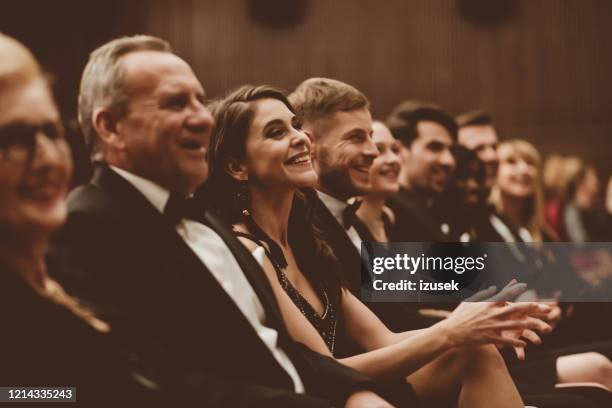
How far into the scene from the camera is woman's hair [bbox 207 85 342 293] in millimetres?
1942

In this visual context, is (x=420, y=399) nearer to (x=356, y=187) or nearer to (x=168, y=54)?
(x=356, y=187)

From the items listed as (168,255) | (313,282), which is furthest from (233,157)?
(168,255)

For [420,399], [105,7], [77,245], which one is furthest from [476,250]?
[105,7]

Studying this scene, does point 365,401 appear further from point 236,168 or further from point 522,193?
point 522,193

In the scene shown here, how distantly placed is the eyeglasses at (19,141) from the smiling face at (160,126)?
33cm

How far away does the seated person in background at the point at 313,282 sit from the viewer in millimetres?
1851

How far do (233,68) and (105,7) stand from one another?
1.38 m

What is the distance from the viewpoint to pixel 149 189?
1437mm

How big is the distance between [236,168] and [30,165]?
86cm

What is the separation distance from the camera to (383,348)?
73.7 inches

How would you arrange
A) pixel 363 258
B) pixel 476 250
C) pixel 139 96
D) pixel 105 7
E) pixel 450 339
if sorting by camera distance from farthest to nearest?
pixel 105 7
pixel 476 250
pixel 363 258
pixel 450 339
pixel 139 96

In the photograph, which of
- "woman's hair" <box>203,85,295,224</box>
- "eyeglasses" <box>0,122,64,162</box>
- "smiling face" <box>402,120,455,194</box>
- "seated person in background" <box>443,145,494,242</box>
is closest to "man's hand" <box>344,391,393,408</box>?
"woman's hair" <box>203,85,295,224</box>

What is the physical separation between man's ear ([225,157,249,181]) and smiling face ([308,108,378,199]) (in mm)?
543

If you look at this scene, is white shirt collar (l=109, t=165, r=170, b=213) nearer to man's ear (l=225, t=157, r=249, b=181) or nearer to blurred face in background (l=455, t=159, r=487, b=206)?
man's ear (l=225, t=157, r=249, b=181)
